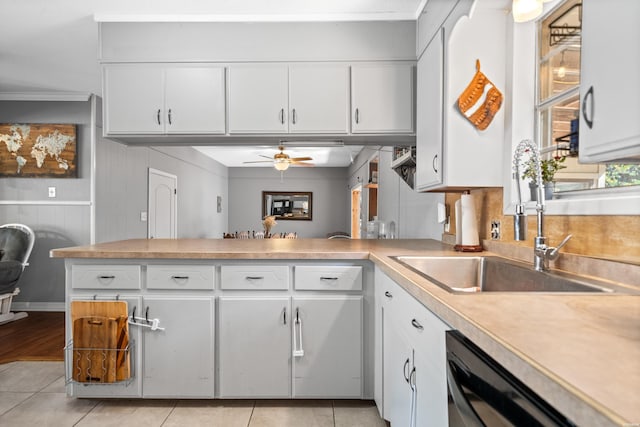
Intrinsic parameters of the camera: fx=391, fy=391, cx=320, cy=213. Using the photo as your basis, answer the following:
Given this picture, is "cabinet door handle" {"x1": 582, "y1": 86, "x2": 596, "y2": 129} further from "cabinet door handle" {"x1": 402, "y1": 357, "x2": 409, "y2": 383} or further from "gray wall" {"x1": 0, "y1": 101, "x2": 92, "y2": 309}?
"gray wall" {"x1": 0, "y1": 101, "x2": 92, "y2": 309}

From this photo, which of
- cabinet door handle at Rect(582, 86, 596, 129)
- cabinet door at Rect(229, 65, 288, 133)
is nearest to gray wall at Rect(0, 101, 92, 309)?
cabinet door at Rect(229, 65, 288, 133)

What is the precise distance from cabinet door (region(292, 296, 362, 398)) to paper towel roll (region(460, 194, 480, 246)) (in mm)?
732

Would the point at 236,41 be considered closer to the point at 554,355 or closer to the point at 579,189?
the point at 579,189

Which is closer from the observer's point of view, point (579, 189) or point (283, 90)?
point (579, 189)

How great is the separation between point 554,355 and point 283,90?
225 centimetres

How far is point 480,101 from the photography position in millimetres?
1954

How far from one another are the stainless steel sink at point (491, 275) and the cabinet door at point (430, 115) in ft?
1.49

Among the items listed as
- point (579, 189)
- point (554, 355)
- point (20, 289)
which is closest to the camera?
point (554, 355)

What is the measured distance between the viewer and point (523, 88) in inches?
75.1

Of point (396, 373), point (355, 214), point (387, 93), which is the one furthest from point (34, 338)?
point (355, 214)

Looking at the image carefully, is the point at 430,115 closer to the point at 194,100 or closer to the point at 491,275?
the point at 491,275

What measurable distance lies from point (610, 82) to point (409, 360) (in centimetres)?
104

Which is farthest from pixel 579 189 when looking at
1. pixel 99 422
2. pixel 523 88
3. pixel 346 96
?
pixel 99 422

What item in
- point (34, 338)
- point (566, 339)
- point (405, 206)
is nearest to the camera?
point (566, 339)
